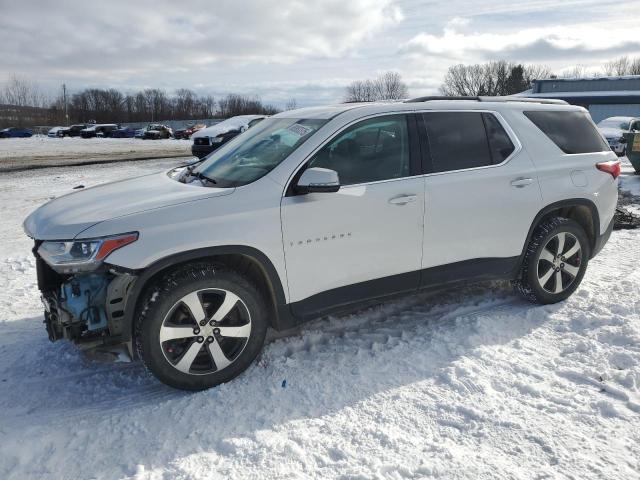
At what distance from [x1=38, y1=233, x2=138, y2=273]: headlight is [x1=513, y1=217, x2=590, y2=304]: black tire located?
3278mm

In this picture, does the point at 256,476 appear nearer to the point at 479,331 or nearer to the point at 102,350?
the point at 102,350

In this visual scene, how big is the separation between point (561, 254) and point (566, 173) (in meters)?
0.72

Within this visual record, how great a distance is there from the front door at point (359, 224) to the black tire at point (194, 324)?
303mm

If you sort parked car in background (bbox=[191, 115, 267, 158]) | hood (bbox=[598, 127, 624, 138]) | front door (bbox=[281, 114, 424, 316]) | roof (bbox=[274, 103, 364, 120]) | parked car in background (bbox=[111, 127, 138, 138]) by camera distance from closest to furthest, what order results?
1. front door (bbox=[281, 114, 424, 316])
2. roof (bbox=[274, 103, 364, 120])
3. parked car in background (bbox=[191, 115, 267, 158])
4. hood (bbox=[598, 127, 624, 138])
5. parked car in background (bbox=[111, 127, 138, 138])

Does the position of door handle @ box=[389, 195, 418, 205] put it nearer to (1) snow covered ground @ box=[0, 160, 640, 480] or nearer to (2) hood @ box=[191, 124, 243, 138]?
(1) snow covered ground @ box=[0, 160, 640, 480]

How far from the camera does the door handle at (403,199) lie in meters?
3.67

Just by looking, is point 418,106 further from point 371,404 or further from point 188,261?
point 371,404

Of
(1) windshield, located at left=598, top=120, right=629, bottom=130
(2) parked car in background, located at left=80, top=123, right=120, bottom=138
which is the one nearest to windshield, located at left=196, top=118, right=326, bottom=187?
(1) windshield, located at left=598, top=120, right=629, bottom=130

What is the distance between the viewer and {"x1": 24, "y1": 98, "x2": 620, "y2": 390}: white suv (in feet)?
10.3

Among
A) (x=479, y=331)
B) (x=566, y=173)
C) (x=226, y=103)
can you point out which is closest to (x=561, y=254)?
(x=566, y=173)

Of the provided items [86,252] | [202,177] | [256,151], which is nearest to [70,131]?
[202,177]

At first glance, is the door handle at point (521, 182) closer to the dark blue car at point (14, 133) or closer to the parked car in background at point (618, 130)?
the parked car in background at point (618, 130)

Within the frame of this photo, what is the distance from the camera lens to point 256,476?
2574mm

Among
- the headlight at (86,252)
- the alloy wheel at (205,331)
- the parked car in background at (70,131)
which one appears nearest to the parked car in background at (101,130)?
the parked car in background at (70,131)
